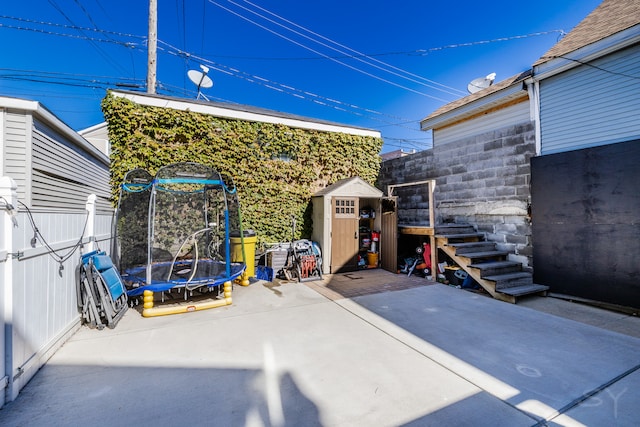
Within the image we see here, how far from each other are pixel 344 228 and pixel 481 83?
20.6ft

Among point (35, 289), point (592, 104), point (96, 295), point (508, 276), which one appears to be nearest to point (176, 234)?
point (96, 295)

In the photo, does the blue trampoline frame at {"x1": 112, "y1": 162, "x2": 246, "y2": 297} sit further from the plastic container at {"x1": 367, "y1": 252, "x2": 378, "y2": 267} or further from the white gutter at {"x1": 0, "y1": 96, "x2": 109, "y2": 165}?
the plastic container at {"x1": 367, "y1": 252, "x2": 378, "y2": 267}

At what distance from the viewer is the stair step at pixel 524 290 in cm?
456

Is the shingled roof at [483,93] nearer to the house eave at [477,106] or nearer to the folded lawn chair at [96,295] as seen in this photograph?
the house eave at [477,106]

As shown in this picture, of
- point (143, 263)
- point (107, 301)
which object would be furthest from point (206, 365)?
point (143, 263)

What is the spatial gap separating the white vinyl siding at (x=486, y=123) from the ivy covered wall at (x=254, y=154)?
1866mm

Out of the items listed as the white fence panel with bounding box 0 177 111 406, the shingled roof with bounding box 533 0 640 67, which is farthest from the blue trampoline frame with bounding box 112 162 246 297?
the shingled roof with bounding box 533 0 640 67

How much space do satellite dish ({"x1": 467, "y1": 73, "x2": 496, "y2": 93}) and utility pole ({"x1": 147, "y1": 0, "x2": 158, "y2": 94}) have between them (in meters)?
9.29

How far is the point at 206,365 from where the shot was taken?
8.61 ft

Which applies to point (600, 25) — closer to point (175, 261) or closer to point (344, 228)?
point (344, 228)

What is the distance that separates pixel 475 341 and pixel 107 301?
4467 mm

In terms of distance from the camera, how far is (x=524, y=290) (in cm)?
468

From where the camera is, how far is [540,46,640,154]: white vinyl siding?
4.24 m

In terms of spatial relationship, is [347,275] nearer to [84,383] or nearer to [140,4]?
[84,383]
